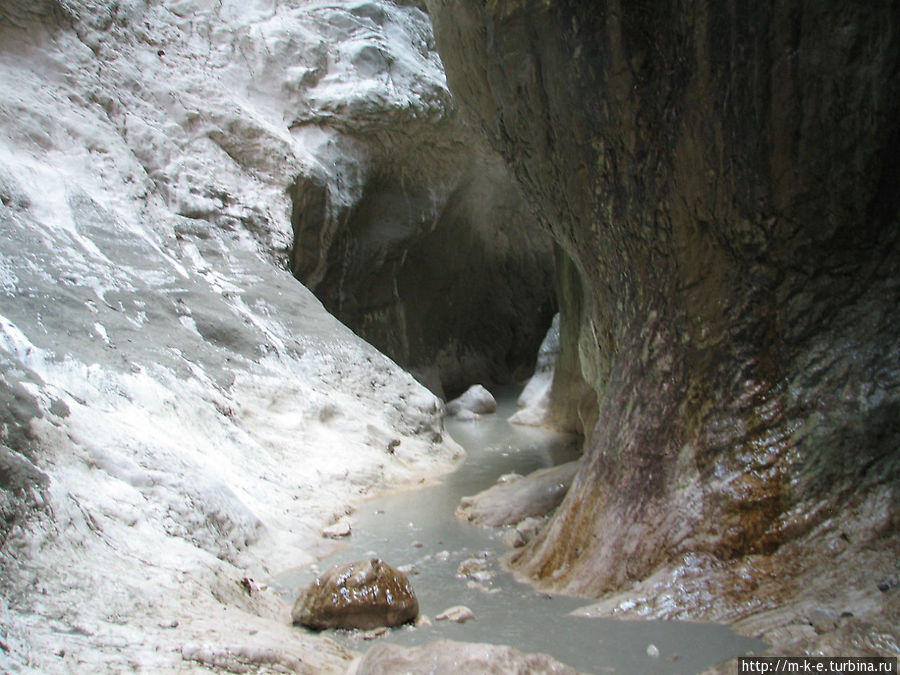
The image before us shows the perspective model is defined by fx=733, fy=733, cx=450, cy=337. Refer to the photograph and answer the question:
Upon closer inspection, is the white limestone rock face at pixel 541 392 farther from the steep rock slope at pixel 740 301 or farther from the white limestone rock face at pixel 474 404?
the steep rock slope at pixel 740 301

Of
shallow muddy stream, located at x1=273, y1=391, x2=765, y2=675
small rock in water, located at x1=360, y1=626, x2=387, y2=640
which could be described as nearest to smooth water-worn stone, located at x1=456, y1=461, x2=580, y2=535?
shallow muddy stream, located at x1=273, y1=391, x2=765, y2=675

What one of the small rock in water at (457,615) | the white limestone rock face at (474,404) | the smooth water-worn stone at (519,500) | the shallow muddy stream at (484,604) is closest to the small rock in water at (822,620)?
the shallow muddy stream at (484,604)

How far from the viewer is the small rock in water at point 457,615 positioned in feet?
9.73

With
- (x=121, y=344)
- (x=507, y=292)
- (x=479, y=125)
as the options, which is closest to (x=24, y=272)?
(x=121, y=344)

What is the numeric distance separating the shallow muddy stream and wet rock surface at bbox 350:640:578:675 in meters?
0.29

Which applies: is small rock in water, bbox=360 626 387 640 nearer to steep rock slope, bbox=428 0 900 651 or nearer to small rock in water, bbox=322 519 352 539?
steep rock slope, bbox=428 0 900 651

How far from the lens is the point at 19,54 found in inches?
274

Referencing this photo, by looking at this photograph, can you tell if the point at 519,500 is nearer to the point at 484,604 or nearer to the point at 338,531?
the point at 338,531

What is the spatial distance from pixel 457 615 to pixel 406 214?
29.5 ft

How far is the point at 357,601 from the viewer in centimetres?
287

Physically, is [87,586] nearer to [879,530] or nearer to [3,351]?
[3,351]

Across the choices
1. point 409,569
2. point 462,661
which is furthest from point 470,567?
point 462,661

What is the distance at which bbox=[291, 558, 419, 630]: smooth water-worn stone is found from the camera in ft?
9.41

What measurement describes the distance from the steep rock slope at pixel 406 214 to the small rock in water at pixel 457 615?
20.7ft
